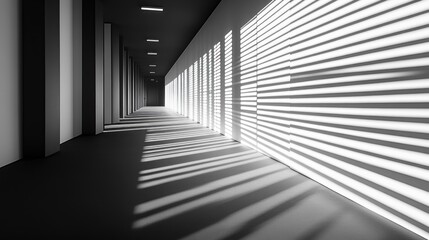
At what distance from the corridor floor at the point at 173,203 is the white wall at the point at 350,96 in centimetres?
24

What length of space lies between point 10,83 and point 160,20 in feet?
22.3

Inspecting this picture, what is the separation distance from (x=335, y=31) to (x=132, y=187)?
2.43 m

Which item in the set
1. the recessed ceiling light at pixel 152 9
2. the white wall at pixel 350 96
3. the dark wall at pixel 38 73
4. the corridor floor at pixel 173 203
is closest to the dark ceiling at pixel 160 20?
the recessed ceiling light at pixel 152 9

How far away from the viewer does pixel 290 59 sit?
158 inches

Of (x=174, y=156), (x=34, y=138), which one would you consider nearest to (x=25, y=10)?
(x=34, y=138)

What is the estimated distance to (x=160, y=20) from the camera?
10.1 meters

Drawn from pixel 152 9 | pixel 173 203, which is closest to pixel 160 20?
pixel 152 9

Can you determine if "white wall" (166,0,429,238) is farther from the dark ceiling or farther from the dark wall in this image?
the dark ceiling

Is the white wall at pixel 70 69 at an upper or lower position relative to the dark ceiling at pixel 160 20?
lower

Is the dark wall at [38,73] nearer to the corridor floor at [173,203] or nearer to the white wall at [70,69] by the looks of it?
the corridor floor at [173,203]

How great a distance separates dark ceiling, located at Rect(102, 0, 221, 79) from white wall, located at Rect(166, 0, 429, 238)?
12.2ft

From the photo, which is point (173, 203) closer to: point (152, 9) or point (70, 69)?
point (70, 69)

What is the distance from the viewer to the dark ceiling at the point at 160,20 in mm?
8523

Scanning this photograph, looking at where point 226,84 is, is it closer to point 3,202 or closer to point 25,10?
point 25,10
